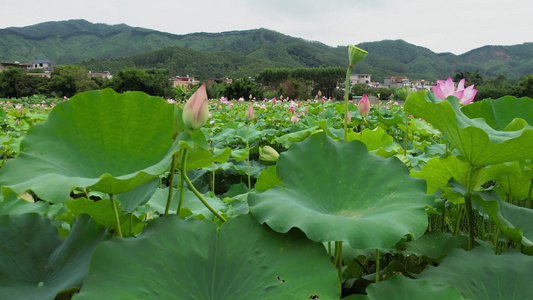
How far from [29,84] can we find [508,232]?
2579 centimetres

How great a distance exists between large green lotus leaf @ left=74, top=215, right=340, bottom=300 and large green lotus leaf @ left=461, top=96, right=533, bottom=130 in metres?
0.67

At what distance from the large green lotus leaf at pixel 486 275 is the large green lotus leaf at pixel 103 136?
1.60 feet

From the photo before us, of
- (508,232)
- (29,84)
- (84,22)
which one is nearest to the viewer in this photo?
(508,232)

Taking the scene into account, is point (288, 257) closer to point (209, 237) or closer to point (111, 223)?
point (209, 237)

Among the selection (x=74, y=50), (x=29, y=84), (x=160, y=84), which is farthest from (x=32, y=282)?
(x=74, y=50)

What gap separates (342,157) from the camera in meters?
0.66

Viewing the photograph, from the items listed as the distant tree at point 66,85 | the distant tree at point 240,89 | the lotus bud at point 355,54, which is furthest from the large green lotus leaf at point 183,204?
the distant tree at point 66,85

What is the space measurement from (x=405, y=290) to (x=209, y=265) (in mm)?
277

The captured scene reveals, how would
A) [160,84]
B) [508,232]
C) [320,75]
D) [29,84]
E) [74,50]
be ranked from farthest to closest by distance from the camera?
[74,50], [320,75], [160,84], [29,84], [508,232]

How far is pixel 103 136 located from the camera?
61cm

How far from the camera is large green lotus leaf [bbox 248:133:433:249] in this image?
18.3 inches

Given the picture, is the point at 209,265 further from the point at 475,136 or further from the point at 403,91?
the point at 403,91

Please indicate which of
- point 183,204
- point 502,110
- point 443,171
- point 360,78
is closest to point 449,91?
point 502,110

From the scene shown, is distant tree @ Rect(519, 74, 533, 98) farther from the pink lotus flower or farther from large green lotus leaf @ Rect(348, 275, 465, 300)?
large green lotus leaf @ Rect(348, 275, 465, 300)
